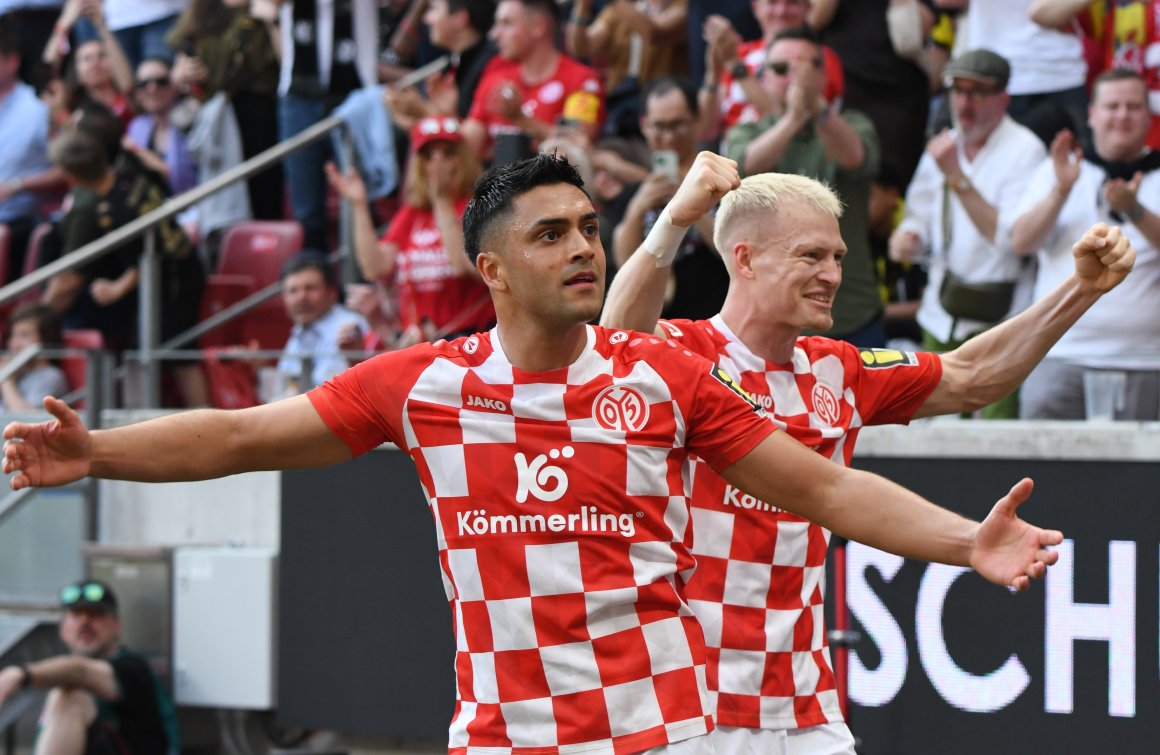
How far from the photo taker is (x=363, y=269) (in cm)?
945

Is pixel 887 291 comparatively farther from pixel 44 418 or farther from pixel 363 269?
pixel 44 418

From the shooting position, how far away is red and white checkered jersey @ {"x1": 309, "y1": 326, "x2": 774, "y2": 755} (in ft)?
12.5

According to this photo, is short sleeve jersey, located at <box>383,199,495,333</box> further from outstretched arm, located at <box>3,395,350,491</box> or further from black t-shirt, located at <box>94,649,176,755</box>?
outstretched arm, located at <box>3,395,350,491</box>

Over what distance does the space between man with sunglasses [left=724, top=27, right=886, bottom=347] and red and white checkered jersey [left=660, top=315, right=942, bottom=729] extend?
2.68 m

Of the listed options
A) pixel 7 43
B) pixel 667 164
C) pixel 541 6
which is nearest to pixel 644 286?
pixel 667 164

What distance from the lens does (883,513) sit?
3.73 metres

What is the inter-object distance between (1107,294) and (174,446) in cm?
465

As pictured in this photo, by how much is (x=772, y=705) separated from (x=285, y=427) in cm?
163

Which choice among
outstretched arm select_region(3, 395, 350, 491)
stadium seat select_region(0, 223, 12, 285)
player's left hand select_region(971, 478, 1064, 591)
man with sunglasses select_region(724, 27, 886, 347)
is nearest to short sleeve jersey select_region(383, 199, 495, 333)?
man with sunglasses select_region(724, 27, 886, 347)

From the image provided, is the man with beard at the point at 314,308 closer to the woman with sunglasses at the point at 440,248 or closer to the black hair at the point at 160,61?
the woman with sunglasses at the point at 440,248

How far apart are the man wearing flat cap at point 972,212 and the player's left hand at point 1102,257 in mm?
2928

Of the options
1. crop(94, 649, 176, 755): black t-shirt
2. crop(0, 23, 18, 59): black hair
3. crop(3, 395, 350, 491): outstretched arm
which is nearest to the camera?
crop(3, 395, 350, 491): outstretched arm

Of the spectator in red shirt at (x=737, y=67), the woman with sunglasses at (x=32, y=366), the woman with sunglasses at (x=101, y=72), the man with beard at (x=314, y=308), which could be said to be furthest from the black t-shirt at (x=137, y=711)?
the woman with sunglasses at (x=101, y=72)

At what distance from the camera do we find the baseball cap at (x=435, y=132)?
884 centimetres
